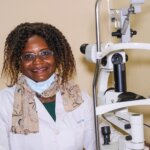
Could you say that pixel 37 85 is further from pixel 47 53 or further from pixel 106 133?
pixel 106 133

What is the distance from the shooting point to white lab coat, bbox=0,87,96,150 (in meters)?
1.51

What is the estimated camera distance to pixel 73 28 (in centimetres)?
197

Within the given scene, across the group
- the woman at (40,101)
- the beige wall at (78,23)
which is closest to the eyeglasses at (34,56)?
the woman at (40,101)

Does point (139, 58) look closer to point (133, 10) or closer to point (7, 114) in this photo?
point (133, 10)

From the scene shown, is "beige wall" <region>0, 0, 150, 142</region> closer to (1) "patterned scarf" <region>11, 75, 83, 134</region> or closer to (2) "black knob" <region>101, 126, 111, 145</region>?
(1) "patterned scarf" <region>11, 75, 83, 134</region>

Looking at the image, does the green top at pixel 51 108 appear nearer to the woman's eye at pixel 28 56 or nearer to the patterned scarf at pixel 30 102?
the patterned scarf at pixel 30 102

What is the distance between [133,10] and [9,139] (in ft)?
2.68

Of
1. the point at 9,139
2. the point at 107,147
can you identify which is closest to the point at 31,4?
the point at 9,139

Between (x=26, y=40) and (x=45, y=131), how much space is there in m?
0.43

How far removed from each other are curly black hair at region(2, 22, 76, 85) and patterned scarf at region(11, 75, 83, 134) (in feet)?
0.17

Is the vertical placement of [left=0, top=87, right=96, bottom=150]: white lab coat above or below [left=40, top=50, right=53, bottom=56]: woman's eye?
below

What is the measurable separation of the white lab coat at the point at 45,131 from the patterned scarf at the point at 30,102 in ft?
0.07

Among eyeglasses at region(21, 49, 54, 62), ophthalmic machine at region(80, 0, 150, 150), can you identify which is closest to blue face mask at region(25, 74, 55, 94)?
eyeglasses at region(21, 49, 54, 62)

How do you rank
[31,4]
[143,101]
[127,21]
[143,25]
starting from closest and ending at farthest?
[143,101] → [127,21] → [143,25] → [31,4]
